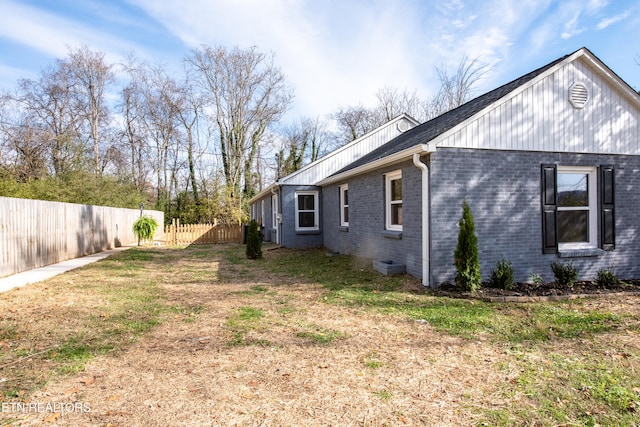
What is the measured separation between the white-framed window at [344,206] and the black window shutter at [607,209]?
23.1 ft

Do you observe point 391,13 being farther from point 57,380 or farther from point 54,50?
point 54,50

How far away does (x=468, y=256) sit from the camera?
21.7 ft

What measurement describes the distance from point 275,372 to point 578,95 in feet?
27.3

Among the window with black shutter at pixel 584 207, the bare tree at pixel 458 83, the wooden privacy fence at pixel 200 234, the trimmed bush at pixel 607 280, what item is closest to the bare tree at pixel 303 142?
the bare tree at pixel 458 83

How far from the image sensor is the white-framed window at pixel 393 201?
8.93 m

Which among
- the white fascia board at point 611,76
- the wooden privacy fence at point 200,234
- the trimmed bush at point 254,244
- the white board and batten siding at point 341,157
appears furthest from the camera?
the wooden privacy fence at point 200,234

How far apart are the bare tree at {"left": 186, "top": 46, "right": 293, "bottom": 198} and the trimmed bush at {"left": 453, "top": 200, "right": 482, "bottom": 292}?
856 inches

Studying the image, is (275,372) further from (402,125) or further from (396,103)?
(396,103)

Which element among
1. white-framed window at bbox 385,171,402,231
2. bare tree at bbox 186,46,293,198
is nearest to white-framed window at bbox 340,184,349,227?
white-framed window at bbox 385,171,402,231

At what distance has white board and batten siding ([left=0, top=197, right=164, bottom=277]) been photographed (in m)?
8.86

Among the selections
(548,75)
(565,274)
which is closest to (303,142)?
(548,75)

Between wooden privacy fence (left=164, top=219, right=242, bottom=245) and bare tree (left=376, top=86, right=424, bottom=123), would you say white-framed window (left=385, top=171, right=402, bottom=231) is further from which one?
bare tree (left=376, top=86, right=424, bottom=123)

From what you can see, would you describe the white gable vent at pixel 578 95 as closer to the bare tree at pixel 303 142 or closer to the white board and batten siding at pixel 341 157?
the white board and batten siding at pixel 341 157

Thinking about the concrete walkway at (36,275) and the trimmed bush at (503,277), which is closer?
the trimmed bush at (503,277)
